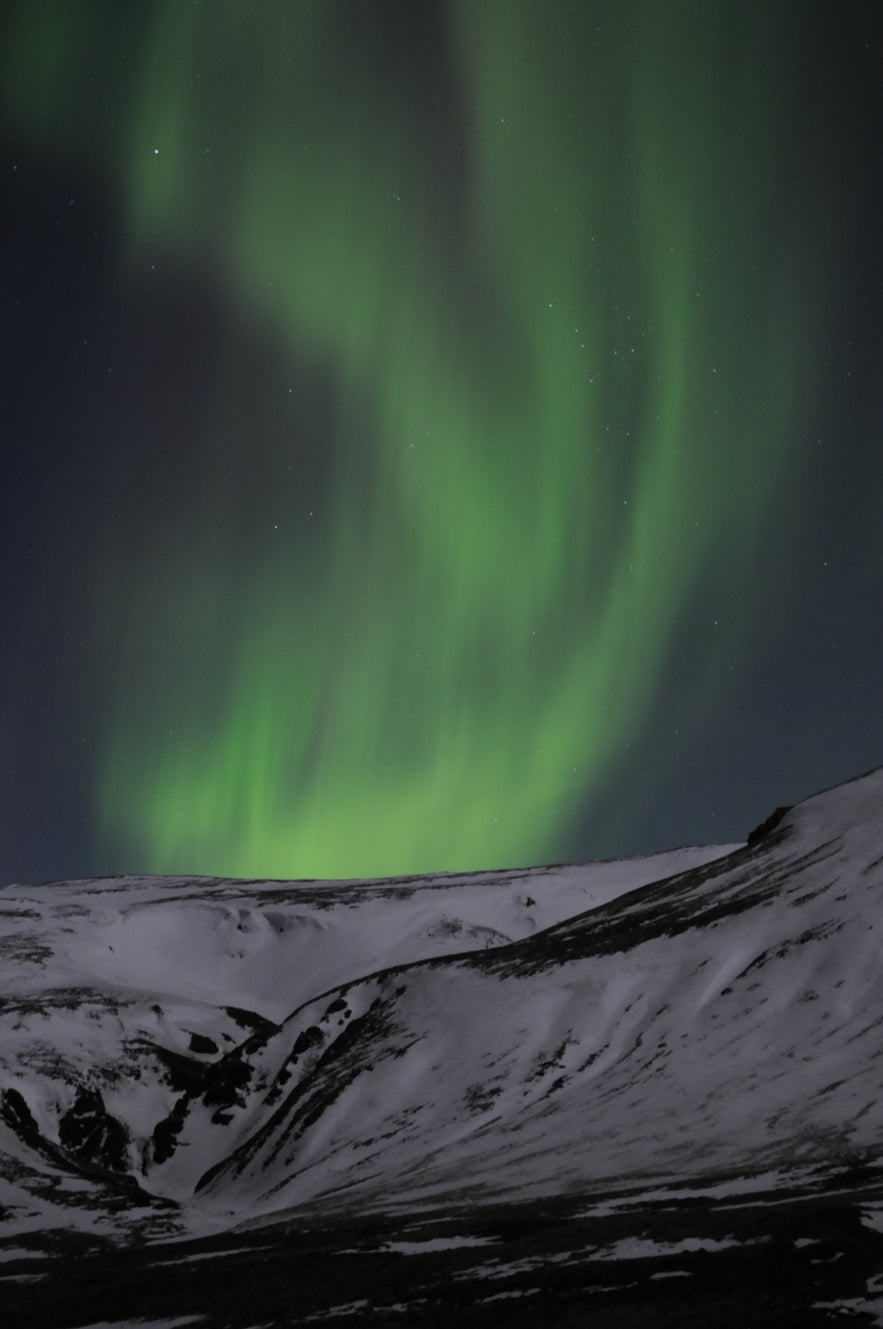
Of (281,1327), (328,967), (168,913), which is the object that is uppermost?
(168,913)

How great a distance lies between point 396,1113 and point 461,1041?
911 centimetres

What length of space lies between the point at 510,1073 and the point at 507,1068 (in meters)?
0.95

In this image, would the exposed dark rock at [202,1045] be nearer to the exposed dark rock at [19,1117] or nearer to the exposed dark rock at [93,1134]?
the exposed dark rock at [93,1134]

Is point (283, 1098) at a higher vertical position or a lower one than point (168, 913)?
lower

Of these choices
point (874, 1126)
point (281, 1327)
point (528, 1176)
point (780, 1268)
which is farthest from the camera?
point (528, 1176)

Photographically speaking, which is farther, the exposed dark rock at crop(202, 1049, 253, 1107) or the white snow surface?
the exposed dark rock at crop(202, 1049, 253, 1107)

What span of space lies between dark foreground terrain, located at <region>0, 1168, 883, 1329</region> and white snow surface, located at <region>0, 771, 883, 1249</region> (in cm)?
525

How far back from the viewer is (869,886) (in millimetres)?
73938

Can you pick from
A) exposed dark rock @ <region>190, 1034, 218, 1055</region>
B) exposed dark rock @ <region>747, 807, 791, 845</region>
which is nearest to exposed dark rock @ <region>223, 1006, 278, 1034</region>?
exposed dark rock @ <region>190, 1034, 218, 1055</region>

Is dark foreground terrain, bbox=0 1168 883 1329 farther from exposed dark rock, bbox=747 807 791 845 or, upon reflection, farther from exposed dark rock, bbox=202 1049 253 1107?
exposed dark rock, bbox=747 807 791 845

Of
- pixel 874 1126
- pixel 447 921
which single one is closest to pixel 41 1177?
pixel 874 1126

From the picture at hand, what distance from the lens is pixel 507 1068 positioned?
70812 mm

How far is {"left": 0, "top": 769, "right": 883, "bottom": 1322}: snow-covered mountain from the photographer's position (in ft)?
151

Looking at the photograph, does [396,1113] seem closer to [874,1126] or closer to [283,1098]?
[283,1098]
